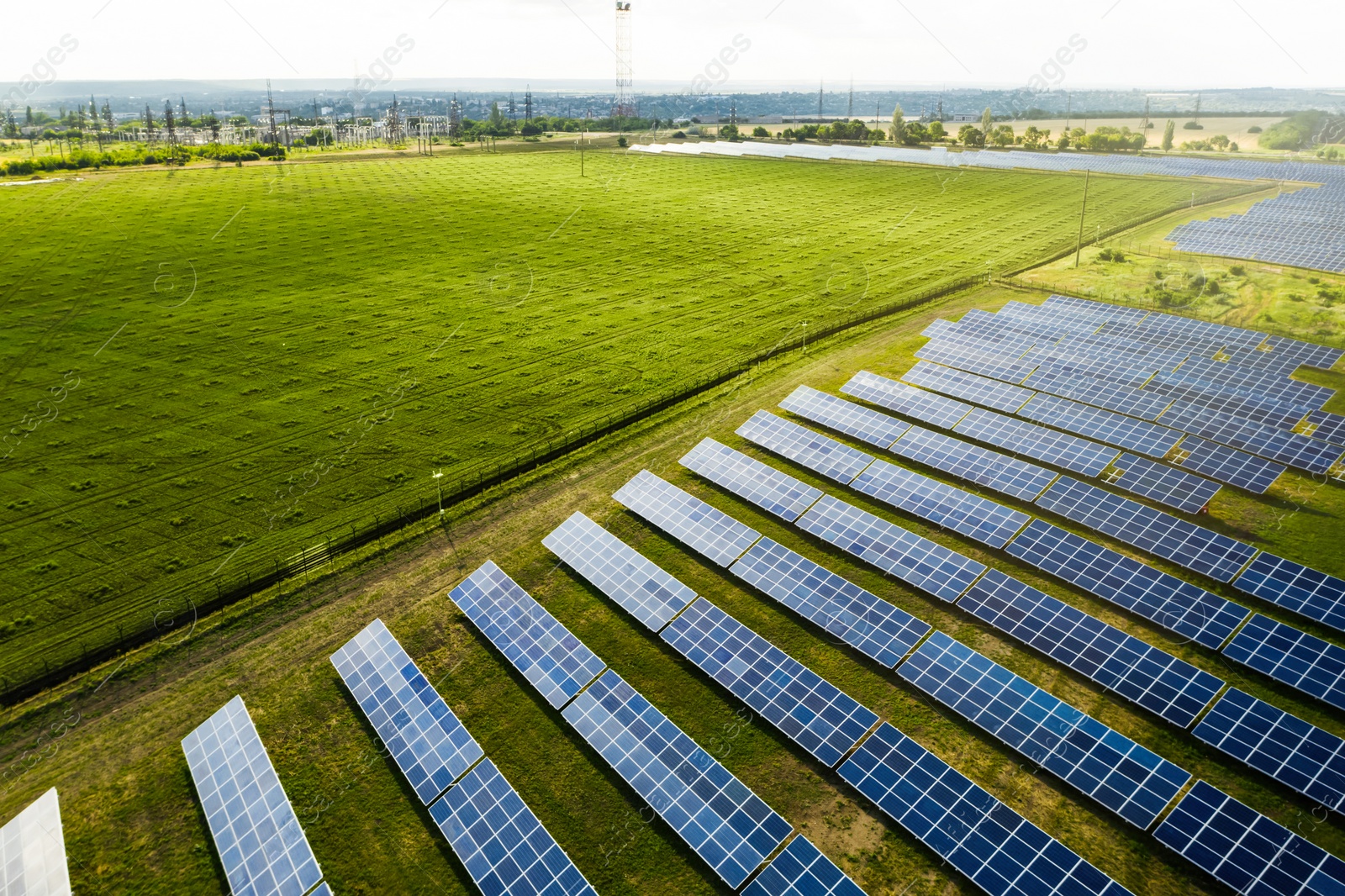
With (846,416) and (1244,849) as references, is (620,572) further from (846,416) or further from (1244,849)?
(1244,849)

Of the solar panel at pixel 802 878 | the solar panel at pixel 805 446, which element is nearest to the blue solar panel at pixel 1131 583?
the solar panel at pixel 805 446

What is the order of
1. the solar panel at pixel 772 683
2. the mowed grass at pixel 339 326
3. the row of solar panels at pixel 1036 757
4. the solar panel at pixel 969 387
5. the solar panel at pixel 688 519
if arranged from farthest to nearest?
1. the solar panel at pixel 969 387
2. the mowed grass at pixel 339 326
3. the solar panel at pixel 688 519
4. the solar panel at pixel 772 683
5. the row of solar panels at pixel 1036 757

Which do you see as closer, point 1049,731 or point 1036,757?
point 1036,757

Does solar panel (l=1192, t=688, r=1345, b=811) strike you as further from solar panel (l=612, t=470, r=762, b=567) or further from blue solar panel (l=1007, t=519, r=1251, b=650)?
solar panel (l=612, t=470, r=762, b=567)

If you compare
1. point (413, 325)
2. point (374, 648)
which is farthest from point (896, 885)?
point (413, 325)

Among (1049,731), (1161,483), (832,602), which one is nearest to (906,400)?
(1161,483)

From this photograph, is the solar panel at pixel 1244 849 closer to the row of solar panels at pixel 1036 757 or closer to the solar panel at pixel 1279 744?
the row of solar panels at pixel 1036 757
